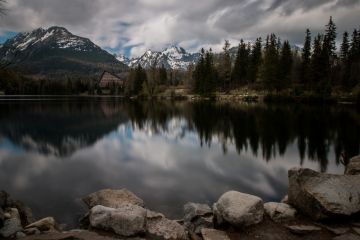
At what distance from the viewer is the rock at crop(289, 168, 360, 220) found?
10586mm

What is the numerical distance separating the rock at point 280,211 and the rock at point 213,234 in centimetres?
242

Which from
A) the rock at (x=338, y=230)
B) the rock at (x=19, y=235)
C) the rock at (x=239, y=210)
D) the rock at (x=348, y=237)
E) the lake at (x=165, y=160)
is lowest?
the lake at (x=165, y=160)

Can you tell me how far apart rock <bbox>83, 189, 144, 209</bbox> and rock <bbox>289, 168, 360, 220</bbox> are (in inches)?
319

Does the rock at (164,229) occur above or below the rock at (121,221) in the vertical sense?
below

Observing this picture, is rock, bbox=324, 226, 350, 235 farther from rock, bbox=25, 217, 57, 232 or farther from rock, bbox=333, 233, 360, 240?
rock, bbox=25, 217, 57, 232

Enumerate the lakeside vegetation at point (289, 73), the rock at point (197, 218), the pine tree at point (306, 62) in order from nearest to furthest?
the rock at point (197, 218) → the lakeside vegetation at point (289, 73) → the pine tree at point (306, 62)

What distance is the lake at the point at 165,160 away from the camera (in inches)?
720

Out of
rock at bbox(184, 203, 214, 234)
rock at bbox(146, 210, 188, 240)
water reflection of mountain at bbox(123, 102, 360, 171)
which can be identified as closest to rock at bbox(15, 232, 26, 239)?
rock at bbox(146, 210, 188, 240)

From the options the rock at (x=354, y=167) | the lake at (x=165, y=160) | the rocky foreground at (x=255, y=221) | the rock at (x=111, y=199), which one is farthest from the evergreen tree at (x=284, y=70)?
the rocky foreground at (x=255, y=221)

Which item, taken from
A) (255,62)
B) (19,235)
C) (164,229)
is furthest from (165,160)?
(255,62)

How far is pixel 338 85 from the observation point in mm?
95062

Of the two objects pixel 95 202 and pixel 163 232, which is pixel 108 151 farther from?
pixel 163 232

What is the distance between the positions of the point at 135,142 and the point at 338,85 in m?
82.1

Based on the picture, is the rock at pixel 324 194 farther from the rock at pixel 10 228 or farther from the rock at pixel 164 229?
the rock at pixel 10 228
